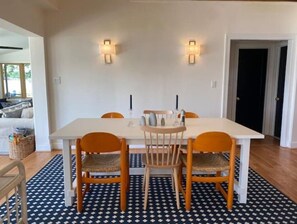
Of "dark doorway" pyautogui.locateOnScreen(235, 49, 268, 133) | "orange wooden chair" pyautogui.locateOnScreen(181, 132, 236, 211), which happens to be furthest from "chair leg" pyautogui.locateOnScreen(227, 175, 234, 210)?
"dark doorway" pyautogui.locateOnScreen(235, 49, 268, 133)

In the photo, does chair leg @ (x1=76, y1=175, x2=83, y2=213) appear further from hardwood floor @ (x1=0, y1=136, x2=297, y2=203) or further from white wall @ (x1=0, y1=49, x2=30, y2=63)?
white wall @ (x1=0, y1=49, x2=30, y2=63)

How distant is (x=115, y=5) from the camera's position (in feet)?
13.6

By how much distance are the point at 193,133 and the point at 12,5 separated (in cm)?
268

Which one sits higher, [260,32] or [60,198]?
[260,32]

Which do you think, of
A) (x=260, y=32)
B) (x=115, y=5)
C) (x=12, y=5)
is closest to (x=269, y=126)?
(x=260, y=32)

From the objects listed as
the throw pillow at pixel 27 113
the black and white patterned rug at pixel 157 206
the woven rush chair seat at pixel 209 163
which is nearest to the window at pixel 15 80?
the throw pillow at pixel 27 113

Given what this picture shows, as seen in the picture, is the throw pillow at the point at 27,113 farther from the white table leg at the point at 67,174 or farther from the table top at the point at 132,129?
the white table leg at the point at 67,174

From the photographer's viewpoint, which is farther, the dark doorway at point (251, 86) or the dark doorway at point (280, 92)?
the dark doorway at point (251, 86)

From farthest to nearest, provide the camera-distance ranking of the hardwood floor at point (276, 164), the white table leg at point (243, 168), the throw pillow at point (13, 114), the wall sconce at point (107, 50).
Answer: the throw pillow at point (13, 114) → the wall sconce at point (107, 50) → the hardwood floor at point (276, 164) → the white table leg at point (243, 168)

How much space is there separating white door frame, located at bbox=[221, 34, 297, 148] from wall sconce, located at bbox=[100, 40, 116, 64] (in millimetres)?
1994

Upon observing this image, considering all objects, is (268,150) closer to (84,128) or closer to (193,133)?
(193,133)

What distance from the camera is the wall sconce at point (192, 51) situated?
424 centimetres

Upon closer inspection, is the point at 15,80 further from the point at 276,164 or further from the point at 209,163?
the point at 276,164

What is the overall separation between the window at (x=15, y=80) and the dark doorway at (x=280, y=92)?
8131mm
